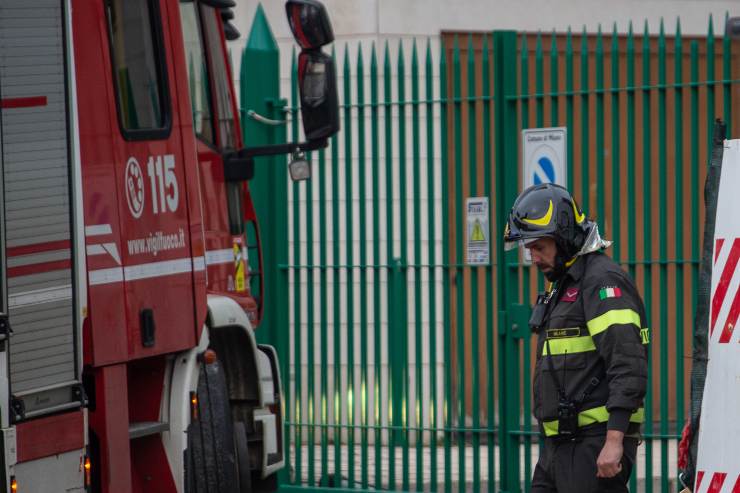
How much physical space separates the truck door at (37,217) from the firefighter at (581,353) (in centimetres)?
169

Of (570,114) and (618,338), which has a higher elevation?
(570,114)

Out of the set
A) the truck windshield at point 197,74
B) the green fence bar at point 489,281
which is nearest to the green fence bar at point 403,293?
the green fence bar at point 489,281

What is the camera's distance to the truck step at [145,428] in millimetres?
5523

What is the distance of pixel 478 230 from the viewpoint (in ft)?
26.9

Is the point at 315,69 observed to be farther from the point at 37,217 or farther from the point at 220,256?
the point at 37,217

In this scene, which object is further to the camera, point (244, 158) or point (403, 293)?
point (403, 293)

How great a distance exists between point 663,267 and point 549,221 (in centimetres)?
236

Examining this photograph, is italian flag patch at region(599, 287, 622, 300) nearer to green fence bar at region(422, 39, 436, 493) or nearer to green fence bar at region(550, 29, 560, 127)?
green fence bar at region(550, 29, 560, 127)

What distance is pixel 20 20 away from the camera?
15.9 feet

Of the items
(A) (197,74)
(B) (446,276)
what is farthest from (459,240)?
(A) (197,74)

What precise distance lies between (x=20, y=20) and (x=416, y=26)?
655 cm

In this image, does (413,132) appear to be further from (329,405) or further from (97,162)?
(97,162)

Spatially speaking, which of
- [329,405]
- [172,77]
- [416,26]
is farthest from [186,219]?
[416,26]

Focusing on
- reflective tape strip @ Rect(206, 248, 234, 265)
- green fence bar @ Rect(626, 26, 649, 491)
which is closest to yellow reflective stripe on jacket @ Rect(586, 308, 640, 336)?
reflective tape strip @ Rect(206, 248, 234, 265)
